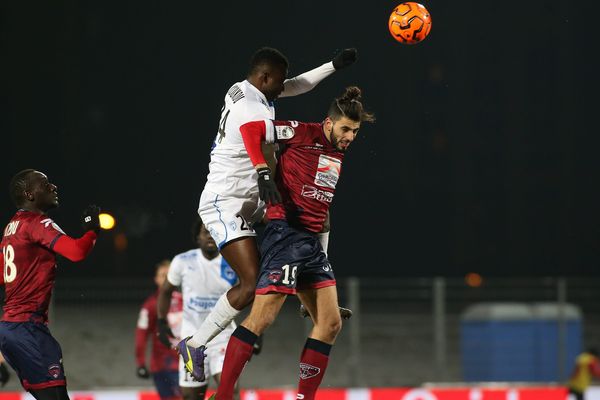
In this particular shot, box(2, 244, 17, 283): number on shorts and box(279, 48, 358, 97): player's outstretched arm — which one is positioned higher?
box(279, 48, 358, 97): player's outstretched arm

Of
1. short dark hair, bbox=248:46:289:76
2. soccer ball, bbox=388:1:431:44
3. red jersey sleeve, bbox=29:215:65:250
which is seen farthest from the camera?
soccer ball, bbox=388:1:431:44

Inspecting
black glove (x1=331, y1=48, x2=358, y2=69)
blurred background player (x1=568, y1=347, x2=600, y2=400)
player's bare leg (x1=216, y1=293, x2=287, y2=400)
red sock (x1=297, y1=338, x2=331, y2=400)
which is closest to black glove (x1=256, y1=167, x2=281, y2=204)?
player's bare leg (x1=216, y1=293, x2=287, y2=400)

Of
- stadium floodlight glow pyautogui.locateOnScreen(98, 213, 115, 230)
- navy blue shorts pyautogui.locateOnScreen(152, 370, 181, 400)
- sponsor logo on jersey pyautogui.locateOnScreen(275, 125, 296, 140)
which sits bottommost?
navy blue shorts pyautogui.locateOnScreen(152, 370, 181, 400)

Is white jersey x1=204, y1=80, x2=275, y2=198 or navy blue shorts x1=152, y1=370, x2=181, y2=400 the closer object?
white jersey x1=204, y1=80, x2=275, y2=198

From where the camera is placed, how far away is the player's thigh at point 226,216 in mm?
6582

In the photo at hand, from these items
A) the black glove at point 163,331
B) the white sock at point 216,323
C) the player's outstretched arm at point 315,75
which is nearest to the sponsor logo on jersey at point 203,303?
the black glove at point 163,331

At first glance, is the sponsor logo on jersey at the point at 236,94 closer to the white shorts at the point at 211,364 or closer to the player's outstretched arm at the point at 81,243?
the player's outstretched arm at the point at 81,243

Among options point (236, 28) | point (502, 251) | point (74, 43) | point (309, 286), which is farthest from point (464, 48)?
point (309, 286)

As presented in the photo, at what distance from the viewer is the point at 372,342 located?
15.5m

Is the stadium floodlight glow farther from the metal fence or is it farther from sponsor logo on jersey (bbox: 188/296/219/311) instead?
the metal fence

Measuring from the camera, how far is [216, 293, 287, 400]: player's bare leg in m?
6.26

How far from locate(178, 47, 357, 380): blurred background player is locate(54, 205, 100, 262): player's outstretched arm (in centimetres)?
69

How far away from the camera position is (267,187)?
607 cm

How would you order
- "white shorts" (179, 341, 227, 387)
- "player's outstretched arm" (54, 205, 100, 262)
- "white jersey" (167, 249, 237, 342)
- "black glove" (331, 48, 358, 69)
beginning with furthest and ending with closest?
"white jersey" (167, 249, 237, 342)
"white shorts" (179, 341, 227, 387)
"black glove" (331, 48, 358, 69)
"player's outstretched arm" (54, 205, 100, 262)
